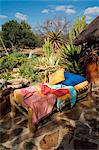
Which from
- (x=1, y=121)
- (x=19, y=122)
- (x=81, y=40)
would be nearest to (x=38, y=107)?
(x=19, y=122)

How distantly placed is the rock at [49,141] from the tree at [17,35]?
1972cm

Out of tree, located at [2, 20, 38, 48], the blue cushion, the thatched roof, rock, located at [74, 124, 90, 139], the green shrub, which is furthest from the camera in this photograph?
tree, located at [2, 20, 38, 48]

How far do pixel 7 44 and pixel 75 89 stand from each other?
736 inches

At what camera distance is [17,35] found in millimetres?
25078

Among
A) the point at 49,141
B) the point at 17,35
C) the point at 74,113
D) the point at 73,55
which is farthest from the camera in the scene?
the point at 17,35

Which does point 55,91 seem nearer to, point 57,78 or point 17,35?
point 57,78

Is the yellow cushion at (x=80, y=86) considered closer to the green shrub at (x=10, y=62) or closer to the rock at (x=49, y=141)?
the rock at (x=49, y=141)

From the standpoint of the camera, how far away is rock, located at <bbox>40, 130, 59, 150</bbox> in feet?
15.4

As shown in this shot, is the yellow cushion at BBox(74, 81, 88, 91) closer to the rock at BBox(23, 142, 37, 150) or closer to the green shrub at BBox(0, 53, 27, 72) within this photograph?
the rock at BBox(23, 142, 37, 150)

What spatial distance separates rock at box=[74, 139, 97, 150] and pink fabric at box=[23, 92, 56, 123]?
3.70 feet

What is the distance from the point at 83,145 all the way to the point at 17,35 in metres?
21.7

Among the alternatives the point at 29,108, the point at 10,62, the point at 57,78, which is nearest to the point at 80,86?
the point at 57,78

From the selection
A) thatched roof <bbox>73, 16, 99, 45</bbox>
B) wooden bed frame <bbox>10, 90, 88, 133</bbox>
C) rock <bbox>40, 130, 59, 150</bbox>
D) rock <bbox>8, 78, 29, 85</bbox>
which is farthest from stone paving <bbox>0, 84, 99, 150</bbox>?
rock <bbox>8, 78, 29, 85</bbox>

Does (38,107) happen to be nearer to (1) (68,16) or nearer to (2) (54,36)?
A: (2) (54,36)
